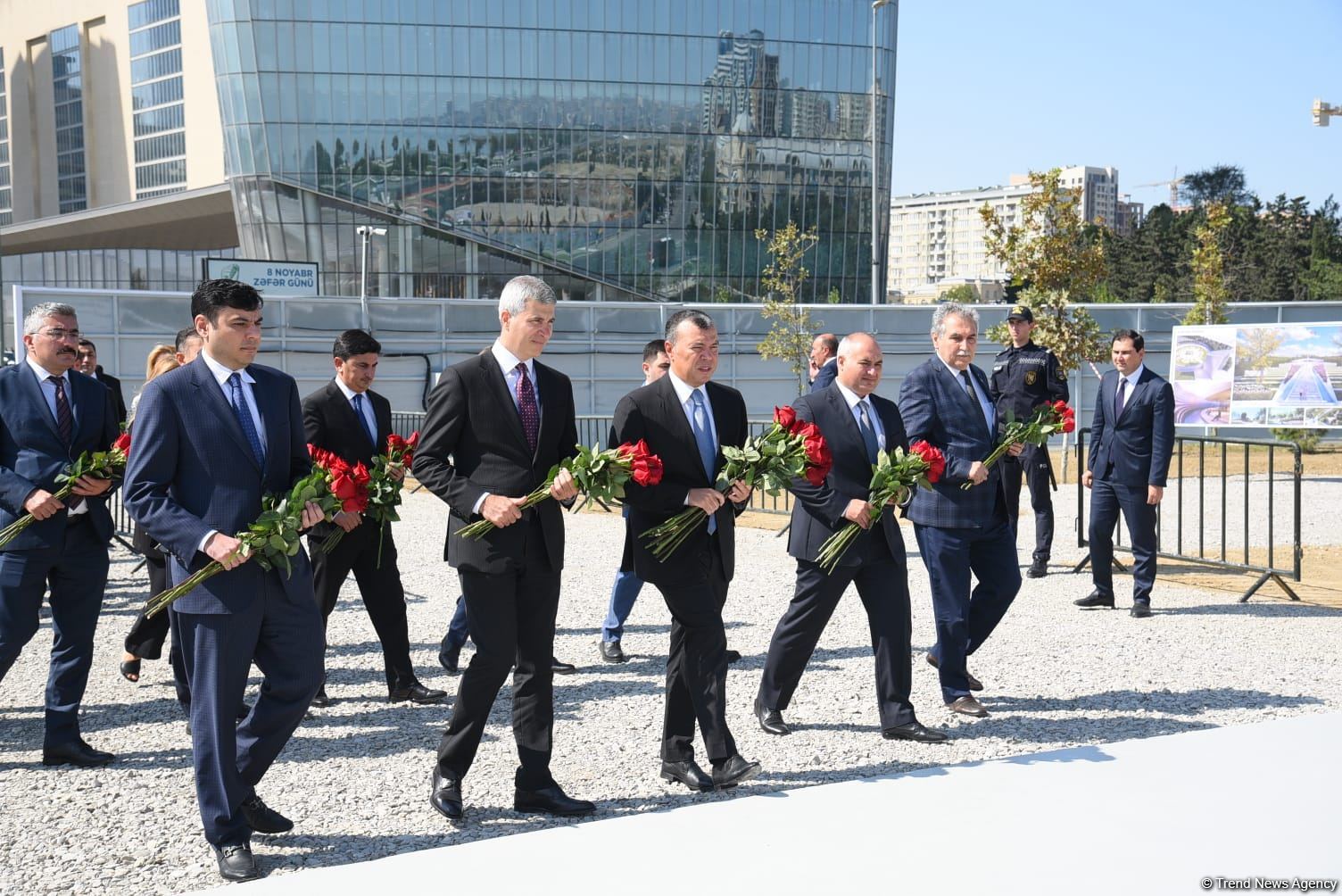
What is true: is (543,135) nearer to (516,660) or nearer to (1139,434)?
(1139,434)

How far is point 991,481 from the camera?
6684mm

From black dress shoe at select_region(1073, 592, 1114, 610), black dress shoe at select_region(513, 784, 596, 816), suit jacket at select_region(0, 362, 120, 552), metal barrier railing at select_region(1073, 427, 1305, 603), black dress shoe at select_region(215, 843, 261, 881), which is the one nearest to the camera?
black dress shoe at select_region(215, 843, 261, 881)

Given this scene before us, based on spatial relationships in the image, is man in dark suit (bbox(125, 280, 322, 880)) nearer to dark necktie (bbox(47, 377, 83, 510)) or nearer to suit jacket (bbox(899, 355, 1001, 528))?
dark necktie (bbox(47, 377, 83, 510))

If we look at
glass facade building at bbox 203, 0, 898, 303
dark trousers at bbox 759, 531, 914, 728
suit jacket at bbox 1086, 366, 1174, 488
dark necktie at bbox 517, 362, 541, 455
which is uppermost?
glass facade building at bbox 203, 0, 898, 303

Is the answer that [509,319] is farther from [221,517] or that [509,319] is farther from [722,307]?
[722,307]

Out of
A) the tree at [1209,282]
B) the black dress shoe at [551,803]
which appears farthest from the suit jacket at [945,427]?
the tree at [1209,282]

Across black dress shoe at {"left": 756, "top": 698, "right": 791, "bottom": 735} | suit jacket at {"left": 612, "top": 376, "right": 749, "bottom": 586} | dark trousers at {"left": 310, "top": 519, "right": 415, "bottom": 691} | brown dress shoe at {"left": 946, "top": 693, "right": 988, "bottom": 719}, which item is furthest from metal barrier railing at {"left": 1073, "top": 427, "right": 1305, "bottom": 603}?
dark trousers at {"left": 310, "top": 519, "right": 415, "bottom": 691}

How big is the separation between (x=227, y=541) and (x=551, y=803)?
5.59 ft

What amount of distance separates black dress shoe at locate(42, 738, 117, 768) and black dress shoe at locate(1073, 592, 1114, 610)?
7.05m

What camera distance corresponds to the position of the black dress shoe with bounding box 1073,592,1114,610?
982cm

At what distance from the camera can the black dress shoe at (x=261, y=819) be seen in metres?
4.84

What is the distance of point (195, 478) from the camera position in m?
4.57

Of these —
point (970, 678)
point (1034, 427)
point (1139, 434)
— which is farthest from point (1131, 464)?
point (970, 678)

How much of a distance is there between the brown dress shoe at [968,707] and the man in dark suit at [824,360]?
360 cm
